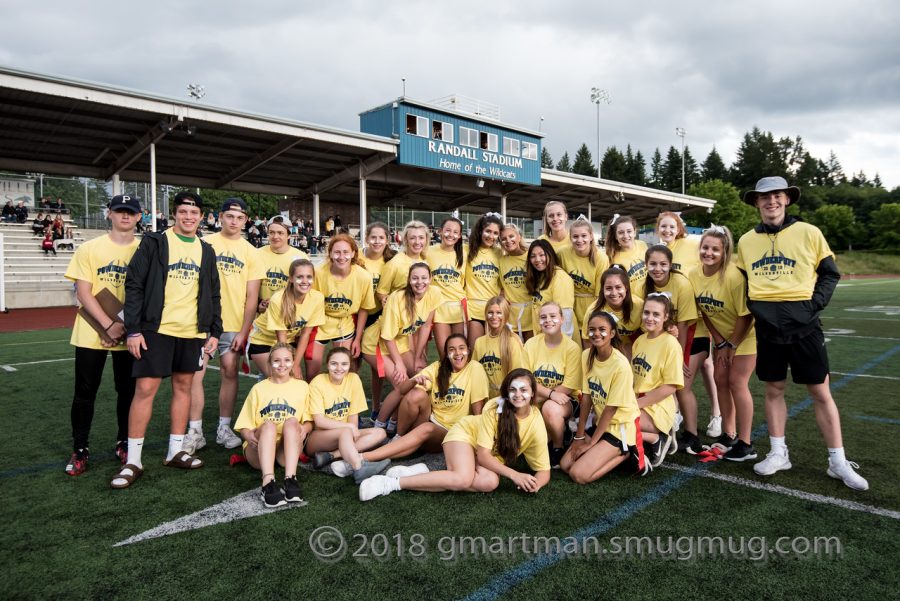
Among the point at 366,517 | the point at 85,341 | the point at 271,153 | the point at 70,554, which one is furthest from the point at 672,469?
the point at 271,153

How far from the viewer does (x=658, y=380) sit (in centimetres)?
393

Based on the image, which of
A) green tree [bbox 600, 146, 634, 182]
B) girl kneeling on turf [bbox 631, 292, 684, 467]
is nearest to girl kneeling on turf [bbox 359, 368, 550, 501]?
girl kneeling on turf [bbox 631, 292, 684, 467]

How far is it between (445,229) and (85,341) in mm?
2906

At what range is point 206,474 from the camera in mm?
3818

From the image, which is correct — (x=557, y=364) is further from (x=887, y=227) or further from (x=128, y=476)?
(x=887, y=227)

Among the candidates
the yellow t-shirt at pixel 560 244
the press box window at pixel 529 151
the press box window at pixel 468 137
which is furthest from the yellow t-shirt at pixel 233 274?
the press box window at pixel 529 151

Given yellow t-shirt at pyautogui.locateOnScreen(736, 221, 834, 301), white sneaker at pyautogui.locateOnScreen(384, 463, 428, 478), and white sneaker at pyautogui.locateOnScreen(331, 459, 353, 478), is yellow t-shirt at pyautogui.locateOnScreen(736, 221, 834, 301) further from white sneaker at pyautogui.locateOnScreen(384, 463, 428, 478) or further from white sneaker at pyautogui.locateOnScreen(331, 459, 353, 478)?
white sneaker at pyautogui.locateOnScreen(331, 459, 353, 478)

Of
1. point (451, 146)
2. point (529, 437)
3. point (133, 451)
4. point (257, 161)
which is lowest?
point (133, 451)

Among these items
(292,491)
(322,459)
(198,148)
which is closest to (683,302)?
(322,459)

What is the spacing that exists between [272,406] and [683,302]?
315 centimetres

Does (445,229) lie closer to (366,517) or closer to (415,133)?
(366,517)

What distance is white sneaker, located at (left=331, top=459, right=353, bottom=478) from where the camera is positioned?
3701 mm

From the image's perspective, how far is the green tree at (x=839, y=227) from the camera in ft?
203

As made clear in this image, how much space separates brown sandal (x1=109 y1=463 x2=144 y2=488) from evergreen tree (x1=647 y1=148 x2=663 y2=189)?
94367mm
